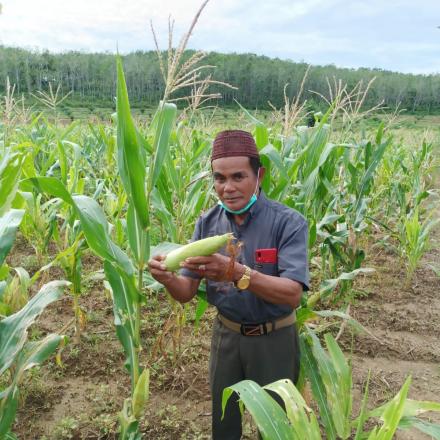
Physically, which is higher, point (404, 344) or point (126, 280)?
point (126, 280)

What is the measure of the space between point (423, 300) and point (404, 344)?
108cm

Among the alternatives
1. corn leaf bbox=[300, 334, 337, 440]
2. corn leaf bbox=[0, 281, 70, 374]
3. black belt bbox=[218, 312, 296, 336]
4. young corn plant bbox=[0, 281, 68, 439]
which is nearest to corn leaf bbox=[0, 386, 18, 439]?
young corn plant bbox=[0, 281, 68, 439]

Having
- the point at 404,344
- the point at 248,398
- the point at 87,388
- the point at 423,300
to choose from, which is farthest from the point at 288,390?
the point at 423,300

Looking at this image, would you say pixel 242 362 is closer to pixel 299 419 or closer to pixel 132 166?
pixel 299 419

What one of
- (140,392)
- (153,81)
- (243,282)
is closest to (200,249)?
(243,282)

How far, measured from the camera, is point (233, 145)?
169cm

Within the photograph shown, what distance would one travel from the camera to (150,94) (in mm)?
63188

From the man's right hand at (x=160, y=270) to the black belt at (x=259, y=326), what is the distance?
1.44 feet

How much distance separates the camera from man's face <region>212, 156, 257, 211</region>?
1681 mm

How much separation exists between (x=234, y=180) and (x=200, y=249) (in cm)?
44

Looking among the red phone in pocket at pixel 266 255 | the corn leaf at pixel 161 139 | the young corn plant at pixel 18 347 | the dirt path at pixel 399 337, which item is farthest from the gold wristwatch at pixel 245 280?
the dirt path at pixel 399 337

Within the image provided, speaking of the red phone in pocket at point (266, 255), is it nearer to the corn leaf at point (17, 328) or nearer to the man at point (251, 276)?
the man at point (251, 276)

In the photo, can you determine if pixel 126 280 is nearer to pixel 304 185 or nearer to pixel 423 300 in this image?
pixel 304 185

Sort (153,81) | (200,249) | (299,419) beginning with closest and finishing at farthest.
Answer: (299,419) < (200,249) < (153,81)
